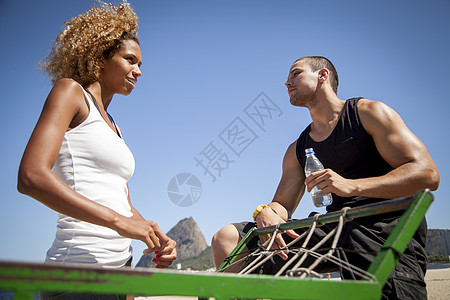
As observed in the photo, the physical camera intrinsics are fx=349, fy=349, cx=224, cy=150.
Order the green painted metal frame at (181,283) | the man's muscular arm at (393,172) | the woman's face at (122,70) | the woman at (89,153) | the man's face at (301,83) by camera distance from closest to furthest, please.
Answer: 1. the green painted metal frame at (181,283)
2. the woman at (89,153)
3. the man's muscular arm at (393,172)
4. the woman's face at (122,70)
5. the man's face at (301,83)

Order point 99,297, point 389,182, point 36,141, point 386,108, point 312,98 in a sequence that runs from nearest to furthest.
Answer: point 36,141 < point 99,297 < point 389,182 < point 386,108 < point 312,98

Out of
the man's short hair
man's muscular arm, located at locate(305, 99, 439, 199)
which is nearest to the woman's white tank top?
A: man's muscular arm, located at locate(305, 99, 439, 199)

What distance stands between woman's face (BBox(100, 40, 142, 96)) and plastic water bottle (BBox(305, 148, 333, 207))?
1.64 m

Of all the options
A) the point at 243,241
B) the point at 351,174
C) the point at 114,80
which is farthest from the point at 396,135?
the point at 114,80

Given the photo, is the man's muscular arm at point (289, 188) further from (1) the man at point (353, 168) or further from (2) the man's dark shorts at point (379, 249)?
(2) the man's dark shorts at point (379, 249)

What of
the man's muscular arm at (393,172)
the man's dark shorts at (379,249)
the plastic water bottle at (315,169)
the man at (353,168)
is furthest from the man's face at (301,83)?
the man's dark shorts at (379,249)

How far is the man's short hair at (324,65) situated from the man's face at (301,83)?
6 cm

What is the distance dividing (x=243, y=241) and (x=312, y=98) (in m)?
1.78

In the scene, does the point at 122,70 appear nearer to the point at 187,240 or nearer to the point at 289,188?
the point at 289,188

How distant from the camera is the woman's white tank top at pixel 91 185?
1833 millimetres

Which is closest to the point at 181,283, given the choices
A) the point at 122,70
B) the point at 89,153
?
the point at 89,153

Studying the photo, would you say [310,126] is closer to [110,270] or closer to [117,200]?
[117,200]

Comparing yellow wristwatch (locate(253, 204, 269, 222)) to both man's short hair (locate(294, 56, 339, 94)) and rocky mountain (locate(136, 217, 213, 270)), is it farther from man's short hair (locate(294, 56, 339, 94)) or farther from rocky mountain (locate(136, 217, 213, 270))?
rocky mountain (locate(136, 217, 213, 270))

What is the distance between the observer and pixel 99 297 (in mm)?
1759
